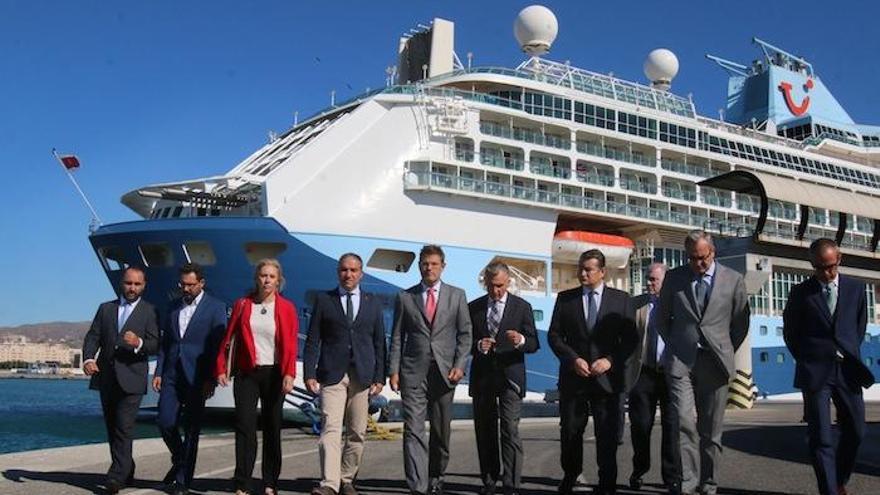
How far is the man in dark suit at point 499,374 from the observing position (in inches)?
237

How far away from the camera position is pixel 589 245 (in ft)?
83.0

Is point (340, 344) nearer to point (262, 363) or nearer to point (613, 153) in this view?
point (262, 363)

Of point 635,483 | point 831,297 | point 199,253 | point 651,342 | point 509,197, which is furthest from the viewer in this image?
point 509,197

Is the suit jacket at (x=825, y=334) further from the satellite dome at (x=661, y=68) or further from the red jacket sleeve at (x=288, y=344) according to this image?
the satellite dome at (x=661, y=68)

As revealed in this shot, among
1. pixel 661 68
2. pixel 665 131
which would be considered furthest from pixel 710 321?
pixel 661 68

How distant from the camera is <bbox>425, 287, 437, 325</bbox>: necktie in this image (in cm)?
616

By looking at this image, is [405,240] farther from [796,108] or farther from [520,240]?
[796,108]

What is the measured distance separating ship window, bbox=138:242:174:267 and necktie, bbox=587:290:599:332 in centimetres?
1605

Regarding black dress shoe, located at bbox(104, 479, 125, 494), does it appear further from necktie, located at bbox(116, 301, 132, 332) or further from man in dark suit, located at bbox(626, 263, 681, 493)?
man in dark suit, located at bbox(626, 263, 681, 493)

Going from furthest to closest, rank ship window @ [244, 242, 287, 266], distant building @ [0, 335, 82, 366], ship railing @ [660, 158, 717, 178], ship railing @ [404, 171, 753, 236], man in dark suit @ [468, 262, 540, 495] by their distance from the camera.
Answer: distant building @ [0, 335, 82, 366] < ship railing @ [660, 158, 717, 178] < ship railing @ [404, 171, 753, 236] < ship window @ [244, 242, 287, 266] < man in dark suit @ [468, 262, 540, 495]

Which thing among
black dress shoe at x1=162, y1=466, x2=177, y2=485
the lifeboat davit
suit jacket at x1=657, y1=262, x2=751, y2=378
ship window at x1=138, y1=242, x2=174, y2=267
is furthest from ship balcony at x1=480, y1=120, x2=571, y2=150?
black dress shoe at x1=162, y1=466, x2=177, y2=485

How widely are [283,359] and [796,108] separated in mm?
41800

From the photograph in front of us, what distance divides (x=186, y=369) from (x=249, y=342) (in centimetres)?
69

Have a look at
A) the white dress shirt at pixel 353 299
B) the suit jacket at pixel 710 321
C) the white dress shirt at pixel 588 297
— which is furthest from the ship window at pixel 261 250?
the suit jacket at pixel 710 321
